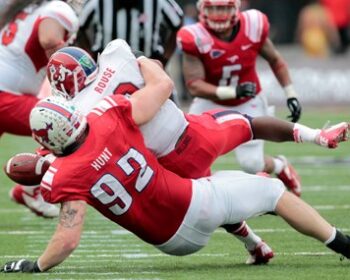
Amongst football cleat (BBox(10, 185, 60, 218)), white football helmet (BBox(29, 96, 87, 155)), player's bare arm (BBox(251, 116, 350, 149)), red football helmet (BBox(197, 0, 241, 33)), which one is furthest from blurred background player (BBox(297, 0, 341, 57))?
white football helmet (BBox(29, 96, 87, 155))

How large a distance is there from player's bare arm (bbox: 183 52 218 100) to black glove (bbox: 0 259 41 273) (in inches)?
113

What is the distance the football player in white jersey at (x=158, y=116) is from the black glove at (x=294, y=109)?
1.79 m

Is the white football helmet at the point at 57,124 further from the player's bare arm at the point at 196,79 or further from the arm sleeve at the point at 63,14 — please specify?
the player's bare arm at the point at 196,79

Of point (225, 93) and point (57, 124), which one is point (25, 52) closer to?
point (225, 93)

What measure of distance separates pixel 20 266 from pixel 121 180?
68 cm

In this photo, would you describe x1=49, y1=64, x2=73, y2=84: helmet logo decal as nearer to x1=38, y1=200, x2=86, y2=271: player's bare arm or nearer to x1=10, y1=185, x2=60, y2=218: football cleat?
x1=38, y1=200, x2=86, y2=271: player's bare arm

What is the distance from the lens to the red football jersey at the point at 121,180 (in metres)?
5.75

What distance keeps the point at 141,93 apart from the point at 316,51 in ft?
46.0

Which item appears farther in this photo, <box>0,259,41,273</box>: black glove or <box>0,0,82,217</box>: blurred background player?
<box>0,0,82,217</box>: blurred background player

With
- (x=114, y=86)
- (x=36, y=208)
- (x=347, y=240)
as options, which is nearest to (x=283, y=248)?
(x=347, y=240)

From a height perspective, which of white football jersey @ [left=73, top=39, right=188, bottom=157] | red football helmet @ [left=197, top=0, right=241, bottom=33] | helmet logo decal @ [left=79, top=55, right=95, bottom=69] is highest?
helmet logo decal @ [left=79, top=55, right=95, bottom=69]

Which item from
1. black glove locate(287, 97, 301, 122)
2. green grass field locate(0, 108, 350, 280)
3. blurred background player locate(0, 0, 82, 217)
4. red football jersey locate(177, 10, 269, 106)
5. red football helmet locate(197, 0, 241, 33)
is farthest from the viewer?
red football jersey locate(177, 10, 269, 106)

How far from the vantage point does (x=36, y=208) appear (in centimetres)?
847

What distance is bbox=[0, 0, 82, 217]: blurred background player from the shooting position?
8078mm
